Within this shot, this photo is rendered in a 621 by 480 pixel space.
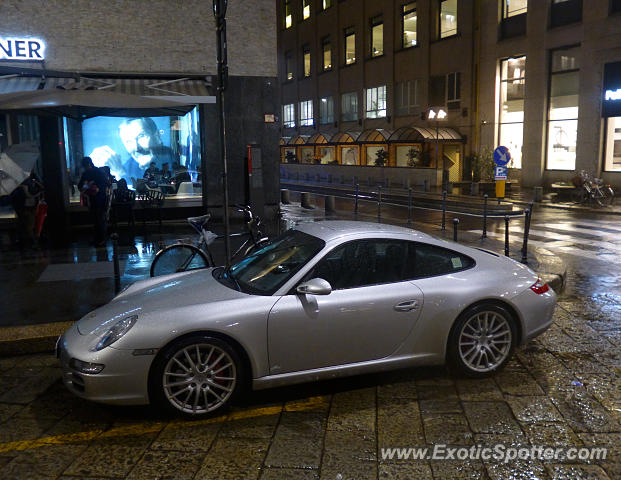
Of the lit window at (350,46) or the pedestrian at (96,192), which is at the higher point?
the lit window at (350,46)

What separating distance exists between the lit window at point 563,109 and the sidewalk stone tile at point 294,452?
2995 centimetres

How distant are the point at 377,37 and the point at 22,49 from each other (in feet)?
116

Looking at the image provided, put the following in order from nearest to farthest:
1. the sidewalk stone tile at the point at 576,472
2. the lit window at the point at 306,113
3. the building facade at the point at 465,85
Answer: the sidewalk stone tile at the point at 576,472 < the building facade at the point at 465,85 < the lit window at the point at 306,113

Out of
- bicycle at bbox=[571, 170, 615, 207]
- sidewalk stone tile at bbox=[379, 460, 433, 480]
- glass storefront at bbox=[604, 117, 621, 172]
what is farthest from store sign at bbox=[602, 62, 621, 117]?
sidewalk stone tile at bbox=[379, 460, 433, 480]

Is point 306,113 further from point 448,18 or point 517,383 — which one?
point 517,383

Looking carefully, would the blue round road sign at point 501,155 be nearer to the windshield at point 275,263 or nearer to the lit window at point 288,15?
the windshield at point 275,263

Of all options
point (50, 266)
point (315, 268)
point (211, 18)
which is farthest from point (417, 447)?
point (211, 18)

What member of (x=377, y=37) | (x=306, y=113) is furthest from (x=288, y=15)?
(x=377, y=37)

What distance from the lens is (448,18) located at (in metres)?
38.7

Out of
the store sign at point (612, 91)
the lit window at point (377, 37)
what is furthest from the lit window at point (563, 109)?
the lit window at point (377, 37)

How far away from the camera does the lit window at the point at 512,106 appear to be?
3434cm

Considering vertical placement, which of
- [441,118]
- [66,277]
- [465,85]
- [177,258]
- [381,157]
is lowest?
[66,277]

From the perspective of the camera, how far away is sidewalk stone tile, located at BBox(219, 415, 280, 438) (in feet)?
14.8

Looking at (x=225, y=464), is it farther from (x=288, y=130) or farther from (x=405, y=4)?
(x=288, y=130)
